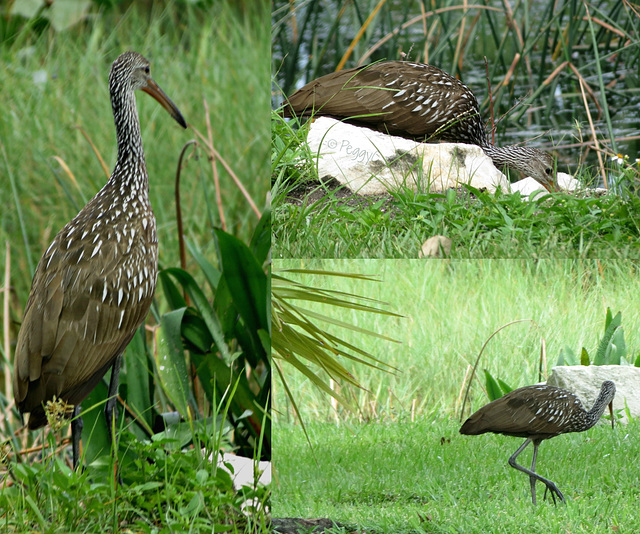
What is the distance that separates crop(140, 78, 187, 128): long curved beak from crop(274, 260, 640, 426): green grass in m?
0.76

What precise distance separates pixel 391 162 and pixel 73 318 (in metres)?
1.20

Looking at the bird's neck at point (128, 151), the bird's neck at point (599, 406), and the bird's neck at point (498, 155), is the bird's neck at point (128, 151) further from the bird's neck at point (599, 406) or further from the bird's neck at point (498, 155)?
the bird's neck at point (599, 406)

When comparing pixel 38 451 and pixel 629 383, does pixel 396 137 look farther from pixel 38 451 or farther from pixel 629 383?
pixel 38 451

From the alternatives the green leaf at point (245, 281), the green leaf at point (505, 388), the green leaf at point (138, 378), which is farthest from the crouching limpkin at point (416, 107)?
the green leaf at point (138, 378)

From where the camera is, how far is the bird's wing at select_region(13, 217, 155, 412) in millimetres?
2559

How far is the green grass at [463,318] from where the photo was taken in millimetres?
2590

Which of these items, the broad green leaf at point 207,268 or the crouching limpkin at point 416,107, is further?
the broad green leaf at point 207,268

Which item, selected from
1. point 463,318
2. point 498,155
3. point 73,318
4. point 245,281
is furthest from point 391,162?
point 73,318

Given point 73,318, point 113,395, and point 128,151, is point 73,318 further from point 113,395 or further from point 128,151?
point 128,151

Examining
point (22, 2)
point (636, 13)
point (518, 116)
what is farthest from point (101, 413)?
point (636, 13)

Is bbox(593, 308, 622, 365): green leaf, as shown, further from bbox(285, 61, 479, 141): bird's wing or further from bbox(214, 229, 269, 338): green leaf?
bbox(214, 229, 269, 338): green leaf

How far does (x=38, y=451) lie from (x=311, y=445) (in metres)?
1.06

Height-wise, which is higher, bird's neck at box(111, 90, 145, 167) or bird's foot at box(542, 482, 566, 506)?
bird's neck at box(111, 90, 145, 167)

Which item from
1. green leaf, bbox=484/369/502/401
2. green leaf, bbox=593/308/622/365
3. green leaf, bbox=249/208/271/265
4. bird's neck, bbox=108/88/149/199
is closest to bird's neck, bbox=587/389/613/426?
green leaf, bbox=593/308/622/365
